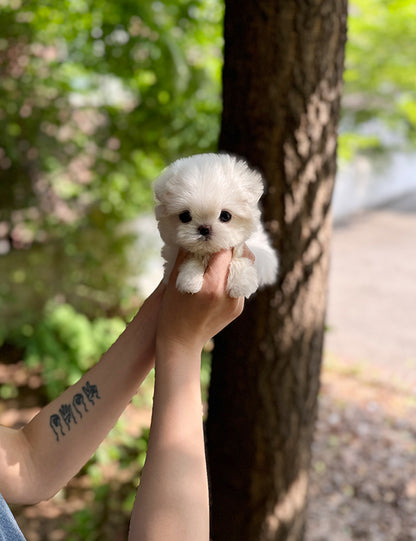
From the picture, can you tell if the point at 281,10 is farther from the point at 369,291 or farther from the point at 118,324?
the point at 369,291

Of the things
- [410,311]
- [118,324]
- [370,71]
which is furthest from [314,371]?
[410,311]

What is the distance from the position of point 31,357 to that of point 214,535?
2.97m

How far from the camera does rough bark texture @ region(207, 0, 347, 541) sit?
174 centimetres

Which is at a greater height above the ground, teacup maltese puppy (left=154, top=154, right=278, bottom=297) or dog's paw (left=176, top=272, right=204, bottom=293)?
teacup maltese puppy (left=154, top=154, right=278, bottom=297)

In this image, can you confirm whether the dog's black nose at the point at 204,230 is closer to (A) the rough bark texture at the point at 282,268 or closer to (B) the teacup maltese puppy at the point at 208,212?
(B) the teacup maltese puppy at the point at 208,212

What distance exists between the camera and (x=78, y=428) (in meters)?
1.16

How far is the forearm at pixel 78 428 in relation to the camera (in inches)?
45.0

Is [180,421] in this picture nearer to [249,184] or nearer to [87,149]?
[249,184]

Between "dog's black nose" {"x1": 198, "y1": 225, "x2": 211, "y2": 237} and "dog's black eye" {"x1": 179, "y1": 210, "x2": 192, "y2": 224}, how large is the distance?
4cm

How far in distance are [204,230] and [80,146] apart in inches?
171

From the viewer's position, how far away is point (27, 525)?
334cm

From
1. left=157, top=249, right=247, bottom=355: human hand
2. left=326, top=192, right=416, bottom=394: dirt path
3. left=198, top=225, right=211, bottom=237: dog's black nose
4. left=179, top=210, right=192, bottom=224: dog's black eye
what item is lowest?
left=326, top=192, right=416, bottom=394: dirt path

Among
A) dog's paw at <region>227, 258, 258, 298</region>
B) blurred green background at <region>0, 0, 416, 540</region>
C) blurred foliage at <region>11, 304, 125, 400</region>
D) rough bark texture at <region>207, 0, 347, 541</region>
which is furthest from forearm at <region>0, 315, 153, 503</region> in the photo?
blurred foliage at <region>11, 304, 125, 400</region>

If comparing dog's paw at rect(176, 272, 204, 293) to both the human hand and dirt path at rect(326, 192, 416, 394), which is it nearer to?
the human hand
